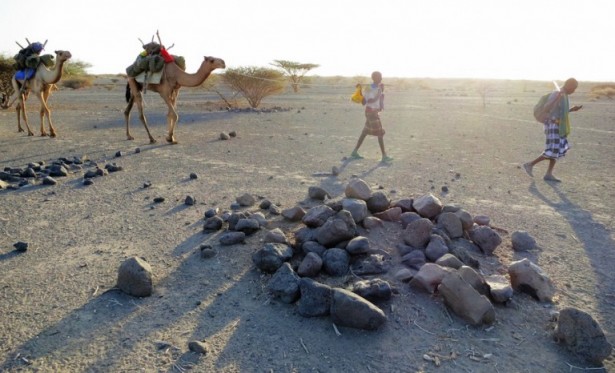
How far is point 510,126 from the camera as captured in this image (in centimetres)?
1622

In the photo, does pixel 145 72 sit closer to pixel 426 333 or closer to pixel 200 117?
pixel 200 117

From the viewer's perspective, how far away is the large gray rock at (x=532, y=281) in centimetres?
356

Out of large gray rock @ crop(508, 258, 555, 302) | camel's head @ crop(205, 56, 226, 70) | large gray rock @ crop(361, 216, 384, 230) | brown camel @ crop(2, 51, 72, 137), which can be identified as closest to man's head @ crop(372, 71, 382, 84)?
camel's head @ crop(205, 56, 226, 70)

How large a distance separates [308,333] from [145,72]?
30.5ft

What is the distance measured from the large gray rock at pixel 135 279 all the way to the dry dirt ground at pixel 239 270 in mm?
76

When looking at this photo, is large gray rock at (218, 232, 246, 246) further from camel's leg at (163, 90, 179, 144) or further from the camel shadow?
camel's leg at (163, 90, 179, 144)

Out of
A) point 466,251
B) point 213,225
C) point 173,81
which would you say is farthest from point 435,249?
point 173,81

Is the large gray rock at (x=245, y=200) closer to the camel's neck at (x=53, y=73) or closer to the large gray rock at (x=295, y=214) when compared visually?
the large gray rock at (x=295, y=214)

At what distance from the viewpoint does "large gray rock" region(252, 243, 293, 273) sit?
3842mm

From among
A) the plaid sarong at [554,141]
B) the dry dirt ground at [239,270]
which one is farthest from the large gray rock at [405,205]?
the plaid sarong at [554,141]

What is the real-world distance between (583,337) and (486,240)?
1562 mm

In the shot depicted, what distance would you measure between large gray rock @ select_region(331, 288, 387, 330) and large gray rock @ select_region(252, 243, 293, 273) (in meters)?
0.88

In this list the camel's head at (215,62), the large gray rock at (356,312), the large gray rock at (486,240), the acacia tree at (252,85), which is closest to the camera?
the large gray rock at (356,312)

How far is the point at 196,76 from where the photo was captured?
10.1 meters
